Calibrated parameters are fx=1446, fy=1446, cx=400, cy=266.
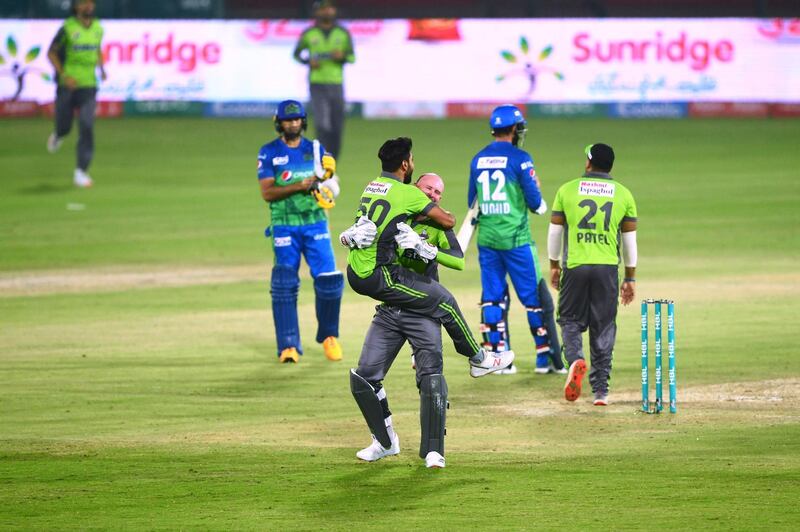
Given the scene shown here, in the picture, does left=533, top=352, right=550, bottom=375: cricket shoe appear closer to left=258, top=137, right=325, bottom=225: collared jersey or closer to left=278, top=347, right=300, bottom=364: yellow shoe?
left=278, top=347, right=300, bottom=364: yellow shoe

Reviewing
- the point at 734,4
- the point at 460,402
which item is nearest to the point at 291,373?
the point at 460,402

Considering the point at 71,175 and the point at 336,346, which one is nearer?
the point at 336,346

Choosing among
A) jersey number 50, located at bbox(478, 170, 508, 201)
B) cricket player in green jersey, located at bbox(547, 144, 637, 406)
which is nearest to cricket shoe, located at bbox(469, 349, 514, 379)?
cricket player in green jersey, located at bbox(547, 144, 637, 406)

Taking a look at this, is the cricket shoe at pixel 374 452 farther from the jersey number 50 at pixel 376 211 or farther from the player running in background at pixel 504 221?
the player running in background at pixel 504 221

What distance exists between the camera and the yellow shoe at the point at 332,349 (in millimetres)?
13641

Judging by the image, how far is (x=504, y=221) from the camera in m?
12.6

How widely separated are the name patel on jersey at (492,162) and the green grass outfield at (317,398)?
6.25 ft

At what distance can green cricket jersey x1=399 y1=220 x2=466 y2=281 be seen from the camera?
31.6ft

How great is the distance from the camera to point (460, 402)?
469 inches

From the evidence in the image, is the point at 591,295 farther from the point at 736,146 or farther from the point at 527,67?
the point at 527,67

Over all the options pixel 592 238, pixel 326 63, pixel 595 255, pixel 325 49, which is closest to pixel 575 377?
pixel 595 255

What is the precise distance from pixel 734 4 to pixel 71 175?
68.4 ft

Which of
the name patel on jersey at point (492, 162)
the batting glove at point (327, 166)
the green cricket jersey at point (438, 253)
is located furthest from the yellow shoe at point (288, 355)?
the green cricket jersey at point (438, 253)

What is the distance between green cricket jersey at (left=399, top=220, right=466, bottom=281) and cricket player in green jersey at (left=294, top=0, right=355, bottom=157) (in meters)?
Answer: 16.8
